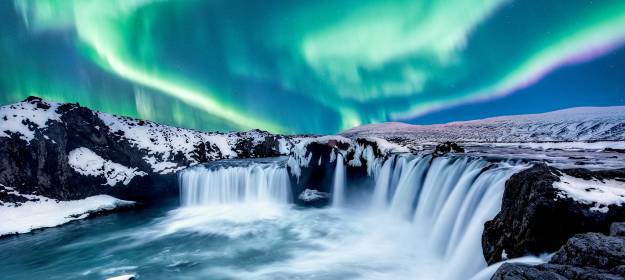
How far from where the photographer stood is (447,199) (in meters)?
12.0

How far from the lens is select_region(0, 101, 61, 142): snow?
75.9 ft

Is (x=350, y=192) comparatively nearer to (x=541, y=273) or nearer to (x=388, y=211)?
(x=388, y=211)

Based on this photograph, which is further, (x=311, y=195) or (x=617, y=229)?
(x=311, y=195)

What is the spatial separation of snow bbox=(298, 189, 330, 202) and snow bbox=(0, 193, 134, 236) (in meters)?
16.2

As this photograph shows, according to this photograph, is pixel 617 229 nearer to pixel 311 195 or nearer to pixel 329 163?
pixel 329 163

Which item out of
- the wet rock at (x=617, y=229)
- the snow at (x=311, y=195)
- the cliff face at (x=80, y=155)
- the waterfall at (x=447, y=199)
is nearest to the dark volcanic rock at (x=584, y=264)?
the wet rock at (x=617, y=229)

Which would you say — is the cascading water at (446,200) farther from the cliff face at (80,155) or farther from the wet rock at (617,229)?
the cliff face at (80,155)

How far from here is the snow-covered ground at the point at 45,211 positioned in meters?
19.4

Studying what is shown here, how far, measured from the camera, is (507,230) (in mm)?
5941

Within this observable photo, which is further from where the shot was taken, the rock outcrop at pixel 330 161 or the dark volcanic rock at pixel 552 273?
the rock outcrop at pixel 330 161

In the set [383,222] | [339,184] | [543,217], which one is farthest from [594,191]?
[339,184]

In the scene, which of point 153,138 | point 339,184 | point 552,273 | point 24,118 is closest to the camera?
point 552,273

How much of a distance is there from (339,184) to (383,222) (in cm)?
537

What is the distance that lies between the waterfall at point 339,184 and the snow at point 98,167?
2021 centimetres
